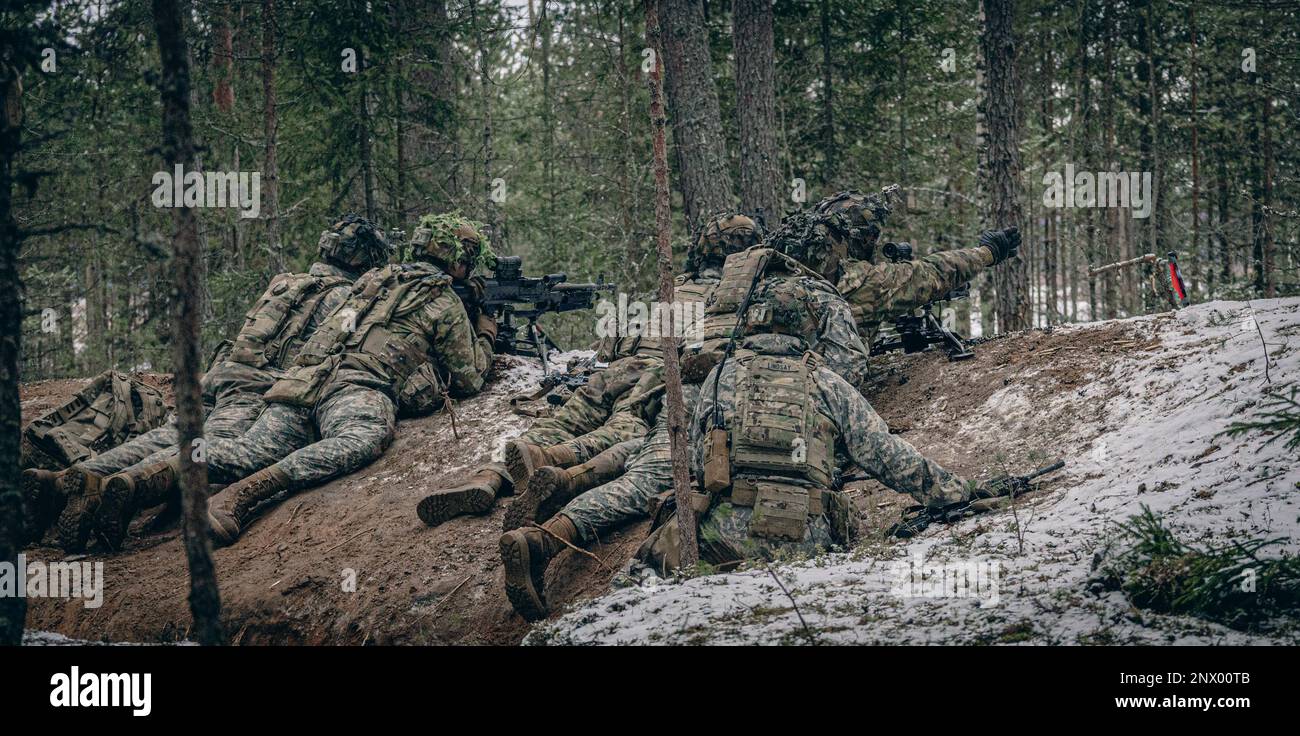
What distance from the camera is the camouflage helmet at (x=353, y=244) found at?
11.2 meters

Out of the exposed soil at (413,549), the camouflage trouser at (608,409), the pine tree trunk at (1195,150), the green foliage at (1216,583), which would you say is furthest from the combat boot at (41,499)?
the pine tree trunk at (1195,150)

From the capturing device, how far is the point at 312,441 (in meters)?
9.69

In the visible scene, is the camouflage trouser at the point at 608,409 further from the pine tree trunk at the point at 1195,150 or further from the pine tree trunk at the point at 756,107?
the pine tree trunk at the point at 1195,150

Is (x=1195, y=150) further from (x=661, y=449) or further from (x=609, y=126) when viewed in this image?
(x=661, y=449)

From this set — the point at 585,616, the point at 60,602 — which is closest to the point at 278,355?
the point at 60,602

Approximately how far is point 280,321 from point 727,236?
5.21m

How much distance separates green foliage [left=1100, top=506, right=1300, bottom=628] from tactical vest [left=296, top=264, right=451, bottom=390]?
298 inches

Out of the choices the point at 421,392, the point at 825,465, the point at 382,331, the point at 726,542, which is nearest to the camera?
the point at 726,542

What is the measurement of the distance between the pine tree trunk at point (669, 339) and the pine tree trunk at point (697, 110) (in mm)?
4870

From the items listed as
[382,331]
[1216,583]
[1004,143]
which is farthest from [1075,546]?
[382,331]

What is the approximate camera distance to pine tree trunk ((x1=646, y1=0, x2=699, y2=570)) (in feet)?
20.0

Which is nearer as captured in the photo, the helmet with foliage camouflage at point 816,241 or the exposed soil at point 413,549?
the exposed soil at point 413,549

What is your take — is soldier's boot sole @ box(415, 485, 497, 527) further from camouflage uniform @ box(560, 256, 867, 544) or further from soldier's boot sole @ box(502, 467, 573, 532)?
camouflage uniform @ box(560, 256, 867, 544)
